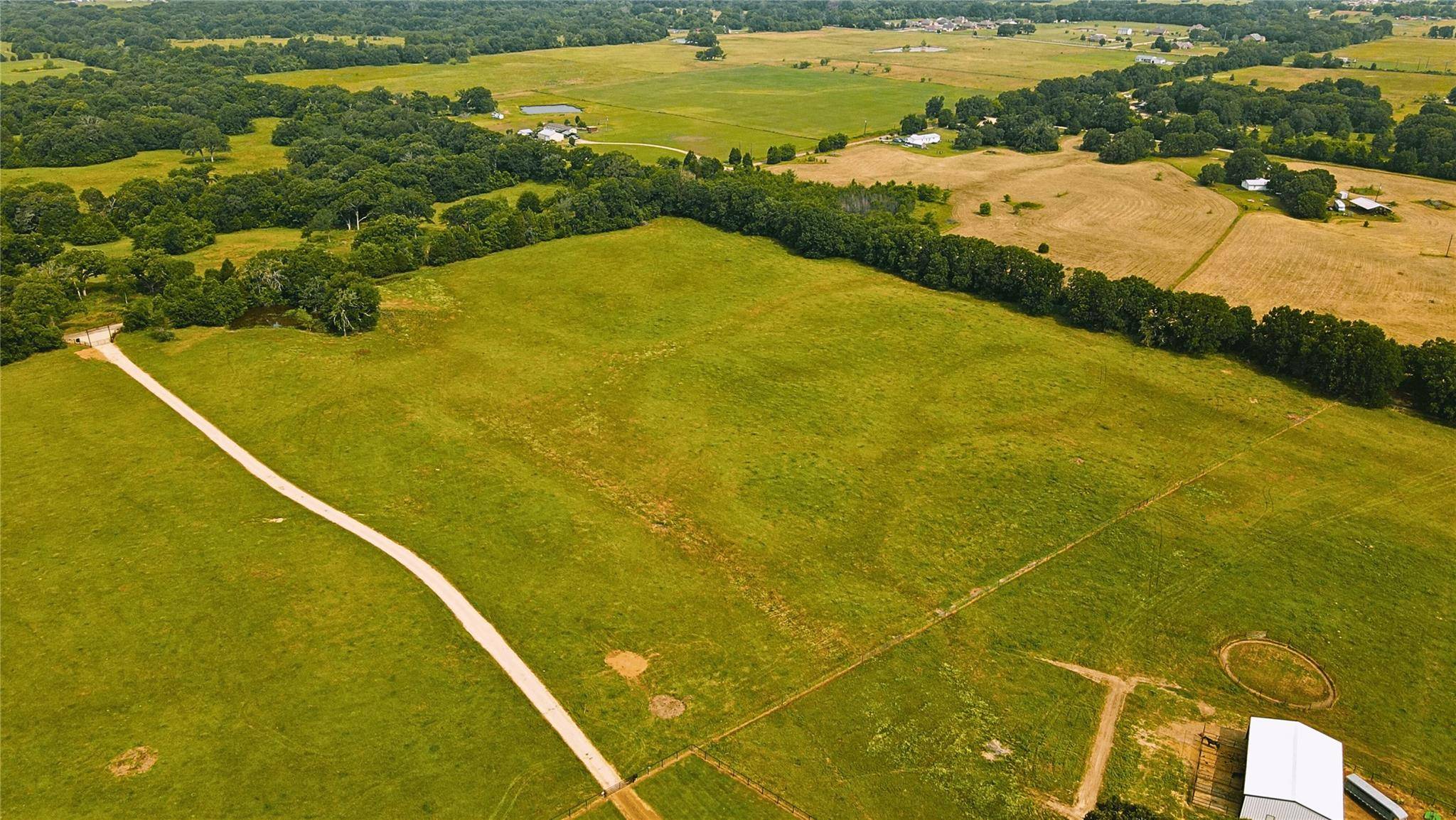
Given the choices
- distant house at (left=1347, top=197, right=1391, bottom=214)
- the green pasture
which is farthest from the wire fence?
distant house at (left=1347, top=197, right=1391, bottom=214)

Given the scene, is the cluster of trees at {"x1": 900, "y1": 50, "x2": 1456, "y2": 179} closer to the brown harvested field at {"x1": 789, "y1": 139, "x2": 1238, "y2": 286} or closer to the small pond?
the brown harvested field at {"x1": 789, "y1": 139, "x2": 1238, "y2": 286}

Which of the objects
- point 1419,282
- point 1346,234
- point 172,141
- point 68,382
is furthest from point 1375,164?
point 172,141

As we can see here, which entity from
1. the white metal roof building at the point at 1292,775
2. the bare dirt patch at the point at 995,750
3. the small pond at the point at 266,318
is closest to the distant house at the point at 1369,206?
the white metal roof building at the point at 1292,775

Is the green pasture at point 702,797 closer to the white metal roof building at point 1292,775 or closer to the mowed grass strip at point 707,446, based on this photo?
the mowed grass strip at point 707,446

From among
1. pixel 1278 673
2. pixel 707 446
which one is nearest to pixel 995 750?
pixel 1278 673

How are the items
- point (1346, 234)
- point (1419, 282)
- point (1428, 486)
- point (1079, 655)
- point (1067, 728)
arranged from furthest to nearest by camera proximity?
1. point (1346, 234)
2. point (1419, 282)
3. point (1428, 486)
4. point (1079, 655)
5. point (1067, 728)

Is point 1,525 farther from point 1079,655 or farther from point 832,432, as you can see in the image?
point 1079,655
